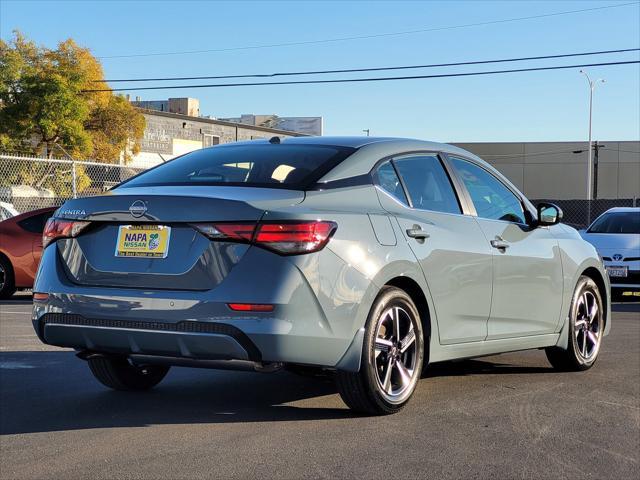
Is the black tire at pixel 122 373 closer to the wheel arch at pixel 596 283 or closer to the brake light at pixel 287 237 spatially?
the brake light at pixel 287 237

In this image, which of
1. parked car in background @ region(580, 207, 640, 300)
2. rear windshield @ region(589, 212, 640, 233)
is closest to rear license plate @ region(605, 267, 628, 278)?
parked car in background @ region(580, 207, 640, 300)

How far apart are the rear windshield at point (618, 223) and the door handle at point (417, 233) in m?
12.0

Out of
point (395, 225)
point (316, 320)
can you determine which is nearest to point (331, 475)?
point (316, 320)

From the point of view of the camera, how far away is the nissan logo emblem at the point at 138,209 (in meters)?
5.29

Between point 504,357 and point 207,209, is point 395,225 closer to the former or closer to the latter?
point 207,209

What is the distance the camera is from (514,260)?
22.3ft

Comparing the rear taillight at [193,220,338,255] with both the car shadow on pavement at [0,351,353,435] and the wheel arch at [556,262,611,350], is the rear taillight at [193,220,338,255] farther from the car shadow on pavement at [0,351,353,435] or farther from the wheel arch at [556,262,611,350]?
the wheel arch at [556,262,611,350]

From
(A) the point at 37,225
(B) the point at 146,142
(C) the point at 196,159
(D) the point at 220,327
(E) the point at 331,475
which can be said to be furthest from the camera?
(B) the point at 146,142

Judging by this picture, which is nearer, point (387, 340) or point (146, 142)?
point (387, 340)

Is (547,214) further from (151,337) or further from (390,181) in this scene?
(151,337)

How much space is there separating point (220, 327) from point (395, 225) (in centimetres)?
128

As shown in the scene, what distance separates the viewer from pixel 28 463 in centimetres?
482

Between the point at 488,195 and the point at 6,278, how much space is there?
951 cm

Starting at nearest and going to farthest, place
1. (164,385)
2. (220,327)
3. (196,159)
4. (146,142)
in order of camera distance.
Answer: (220,327) < (196,159) < (164,385) < (146,142)
